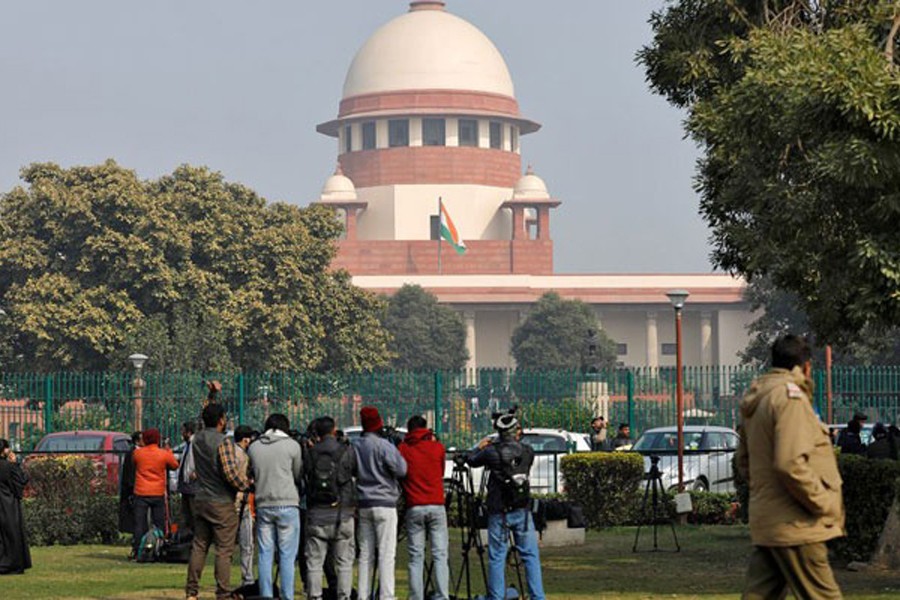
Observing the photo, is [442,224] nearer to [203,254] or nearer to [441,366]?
[441,366]

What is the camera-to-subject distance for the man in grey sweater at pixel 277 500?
42.8ft

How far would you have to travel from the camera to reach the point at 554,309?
3627 inches

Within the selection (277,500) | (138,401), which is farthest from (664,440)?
(277,500)

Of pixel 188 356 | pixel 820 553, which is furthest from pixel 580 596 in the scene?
pixel 188 356

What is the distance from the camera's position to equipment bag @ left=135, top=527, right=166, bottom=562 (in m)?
18.8

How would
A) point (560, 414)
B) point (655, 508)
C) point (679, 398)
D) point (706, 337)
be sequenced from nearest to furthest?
point (655, 508), point (679, 398), point (560, 414), point (706, 337)

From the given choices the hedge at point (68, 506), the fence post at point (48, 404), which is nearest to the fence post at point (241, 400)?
the fence post at point (48, 404)

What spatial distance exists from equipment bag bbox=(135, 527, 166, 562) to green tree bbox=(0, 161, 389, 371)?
32.8 metres

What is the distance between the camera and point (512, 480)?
42.4 ft

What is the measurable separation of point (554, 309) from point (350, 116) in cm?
2870

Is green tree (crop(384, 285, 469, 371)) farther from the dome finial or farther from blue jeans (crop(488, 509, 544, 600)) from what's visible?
blue jeans (crop(488, 509, 544, 600))

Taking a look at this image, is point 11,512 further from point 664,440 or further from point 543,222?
point 543,222

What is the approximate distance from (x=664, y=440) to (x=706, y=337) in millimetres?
77461

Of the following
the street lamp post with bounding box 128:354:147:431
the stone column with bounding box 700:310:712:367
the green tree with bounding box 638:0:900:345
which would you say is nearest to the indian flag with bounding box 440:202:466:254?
the stone column with bounding box 700:310:712:367
